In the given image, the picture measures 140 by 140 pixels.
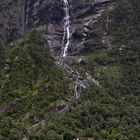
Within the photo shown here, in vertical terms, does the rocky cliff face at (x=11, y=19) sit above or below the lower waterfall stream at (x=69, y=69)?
above

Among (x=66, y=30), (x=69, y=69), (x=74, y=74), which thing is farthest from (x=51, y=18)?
(x=74, y=74)

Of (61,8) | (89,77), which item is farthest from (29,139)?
(61,8)

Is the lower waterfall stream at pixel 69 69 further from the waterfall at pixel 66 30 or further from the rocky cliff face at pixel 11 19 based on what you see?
the rocky cliff face at pixel 11 19

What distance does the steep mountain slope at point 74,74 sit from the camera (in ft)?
362

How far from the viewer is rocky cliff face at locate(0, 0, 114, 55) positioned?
173125 millimetres

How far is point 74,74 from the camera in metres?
139

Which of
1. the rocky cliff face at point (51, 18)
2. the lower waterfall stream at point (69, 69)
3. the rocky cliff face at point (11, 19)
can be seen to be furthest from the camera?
the rocky cliff face at point (11, 19)

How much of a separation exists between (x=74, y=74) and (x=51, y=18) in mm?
46238

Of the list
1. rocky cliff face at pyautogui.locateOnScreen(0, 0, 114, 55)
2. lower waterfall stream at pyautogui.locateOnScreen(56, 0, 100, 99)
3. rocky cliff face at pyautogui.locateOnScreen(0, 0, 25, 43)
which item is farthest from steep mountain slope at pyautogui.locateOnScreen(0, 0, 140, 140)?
rocky cliff face at pyautogui.locateOnScreen(0, 0, 25, 43)

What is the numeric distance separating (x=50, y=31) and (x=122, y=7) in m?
26.9

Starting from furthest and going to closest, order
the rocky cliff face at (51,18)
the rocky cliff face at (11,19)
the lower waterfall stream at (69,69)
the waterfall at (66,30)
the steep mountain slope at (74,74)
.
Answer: the rocky cliff face at (11,19) < the rocky cliff face at (51,18) < the waterfall at (66,30) < the lower waterfall stream at (69,69) < the steep mountain slope at (74,74)

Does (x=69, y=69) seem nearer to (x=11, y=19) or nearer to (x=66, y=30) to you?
(x=66, y=30)

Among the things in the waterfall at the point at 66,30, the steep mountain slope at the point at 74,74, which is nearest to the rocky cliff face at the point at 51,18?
the steep mountain slope at the point at 74,74

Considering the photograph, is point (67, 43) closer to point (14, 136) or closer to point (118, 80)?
point (118, 80)
